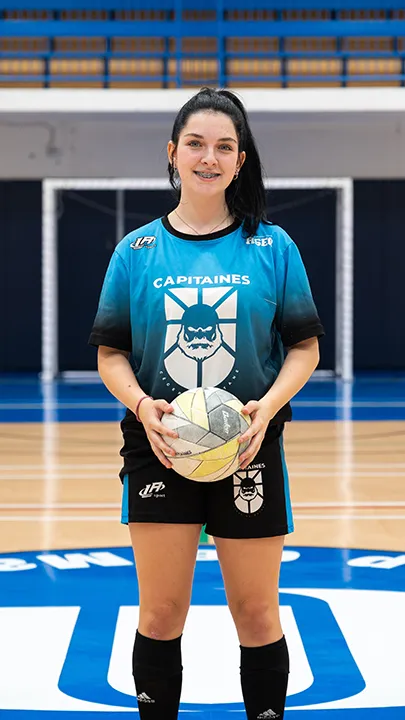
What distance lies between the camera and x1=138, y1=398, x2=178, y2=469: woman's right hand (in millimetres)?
1965

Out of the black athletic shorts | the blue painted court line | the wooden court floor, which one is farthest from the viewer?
the blue painted court line

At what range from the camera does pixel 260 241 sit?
2.10 metres

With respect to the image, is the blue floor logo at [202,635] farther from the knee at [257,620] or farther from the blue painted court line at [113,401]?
the blue painted court line at [113,401]

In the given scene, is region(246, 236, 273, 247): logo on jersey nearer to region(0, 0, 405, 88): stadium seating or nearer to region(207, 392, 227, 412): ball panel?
region(207, 392, 227, 412): ball panel

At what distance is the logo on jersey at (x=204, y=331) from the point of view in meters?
2.03

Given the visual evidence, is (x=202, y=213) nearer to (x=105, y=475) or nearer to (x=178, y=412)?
(x=178, y=412)

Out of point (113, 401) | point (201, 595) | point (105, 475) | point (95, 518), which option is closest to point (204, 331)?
point (201, 595)

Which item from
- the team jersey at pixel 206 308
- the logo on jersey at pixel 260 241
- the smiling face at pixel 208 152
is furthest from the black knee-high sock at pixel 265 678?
the smiling face at pixel 208 152

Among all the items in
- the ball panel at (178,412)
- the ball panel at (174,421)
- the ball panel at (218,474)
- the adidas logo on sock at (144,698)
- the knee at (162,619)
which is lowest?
the adidas logo on sock at (144,698)

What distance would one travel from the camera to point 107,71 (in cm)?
1348

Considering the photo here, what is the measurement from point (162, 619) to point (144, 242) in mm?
762

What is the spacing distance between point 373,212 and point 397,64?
203 cm

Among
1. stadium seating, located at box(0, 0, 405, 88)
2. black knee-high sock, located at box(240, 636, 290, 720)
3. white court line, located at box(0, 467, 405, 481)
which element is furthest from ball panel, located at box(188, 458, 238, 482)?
stadium seating, located at box(0, 0, 405, 88)

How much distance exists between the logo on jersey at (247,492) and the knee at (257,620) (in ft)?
0.61
